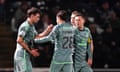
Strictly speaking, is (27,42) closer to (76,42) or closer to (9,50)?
(76,42)

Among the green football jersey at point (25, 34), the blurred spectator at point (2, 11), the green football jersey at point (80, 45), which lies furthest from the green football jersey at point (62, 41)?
the blurred spectator at point (2, 11)

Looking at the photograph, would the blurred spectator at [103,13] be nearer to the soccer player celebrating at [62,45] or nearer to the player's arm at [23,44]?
the soccer player celebrating at [62,45]

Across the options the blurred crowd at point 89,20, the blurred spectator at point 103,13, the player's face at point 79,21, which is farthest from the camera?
the blurred spectator at point 103,13

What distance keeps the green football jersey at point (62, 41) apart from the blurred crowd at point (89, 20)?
5.02 meters

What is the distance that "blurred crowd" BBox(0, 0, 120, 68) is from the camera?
17500 mm

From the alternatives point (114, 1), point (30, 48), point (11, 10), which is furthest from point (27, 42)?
point (114, 1)

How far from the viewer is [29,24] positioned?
12516 mm

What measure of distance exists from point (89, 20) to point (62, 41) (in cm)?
587

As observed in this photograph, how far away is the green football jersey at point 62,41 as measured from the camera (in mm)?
12148

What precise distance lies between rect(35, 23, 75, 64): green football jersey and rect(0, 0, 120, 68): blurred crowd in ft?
16.5

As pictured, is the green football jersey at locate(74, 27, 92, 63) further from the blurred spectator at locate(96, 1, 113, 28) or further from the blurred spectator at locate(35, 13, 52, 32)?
the blurred spectator at locate(96, 1, 113, 28)

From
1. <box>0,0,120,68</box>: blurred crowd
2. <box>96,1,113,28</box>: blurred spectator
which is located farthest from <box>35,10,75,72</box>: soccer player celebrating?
<box>96,1,113,28</box>: blurred spectator

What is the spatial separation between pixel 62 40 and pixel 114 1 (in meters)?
7.53

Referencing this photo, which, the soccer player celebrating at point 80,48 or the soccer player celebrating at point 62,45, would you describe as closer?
the soccer player celebrating at point 62,45
